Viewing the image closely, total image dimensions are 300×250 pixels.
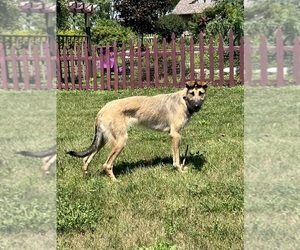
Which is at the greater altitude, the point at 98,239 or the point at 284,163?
the point at 284,163

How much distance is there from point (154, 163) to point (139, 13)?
31.7m

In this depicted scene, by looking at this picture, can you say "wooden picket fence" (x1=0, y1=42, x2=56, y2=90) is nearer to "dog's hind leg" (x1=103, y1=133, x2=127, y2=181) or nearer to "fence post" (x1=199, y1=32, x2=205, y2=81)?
"dog's hind leg" (x1=103, y1=133, x2=127, y2=181)

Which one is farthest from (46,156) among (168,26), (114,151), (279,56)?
(168,26)

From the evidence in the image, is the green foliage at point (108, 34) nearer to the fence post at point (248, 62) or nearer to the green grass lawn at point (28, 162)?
the green grass lawn at point (28, 162)

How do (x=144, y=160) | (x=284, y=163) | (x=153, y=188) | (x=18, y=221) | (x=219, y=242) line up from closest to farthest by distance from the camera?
(x=284, y=163) → (x=18, y=221) → (x=219, y=242) → (x=153, y=188) → (x=144, y=160)

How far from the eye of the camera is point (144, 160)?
5.98 metres

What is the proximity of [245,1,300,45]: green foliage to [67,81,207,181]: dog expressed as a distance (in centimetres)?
338

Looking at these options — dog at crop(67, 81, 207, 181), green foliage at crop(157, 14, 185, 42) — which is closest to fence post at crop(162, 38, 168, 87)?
dog at crop(67, 81, 207, 181)

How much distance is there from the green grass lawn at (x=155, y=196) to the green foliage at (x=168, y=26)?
1275 inches

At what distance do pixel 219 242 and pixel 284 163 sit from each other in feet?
4.13

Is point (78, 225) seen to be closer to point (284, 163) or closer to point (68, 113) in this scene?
point (284, 163)

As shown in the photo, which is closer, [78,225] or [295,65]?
[295,65]

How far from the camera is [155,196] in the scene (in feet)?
14.8

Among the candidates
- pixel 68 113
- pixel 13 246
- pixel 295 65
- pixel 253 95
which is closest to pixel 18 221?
pixel 13 246
